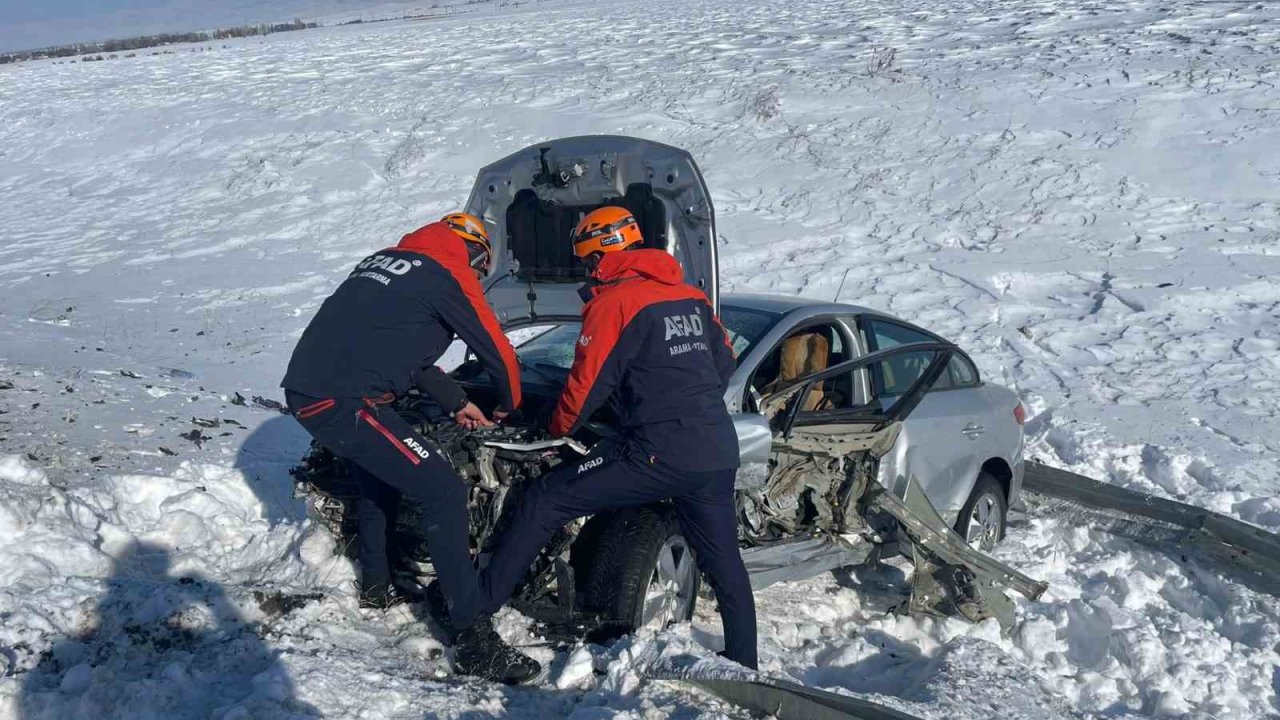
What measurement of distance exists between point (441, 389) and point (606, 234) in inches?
40.0

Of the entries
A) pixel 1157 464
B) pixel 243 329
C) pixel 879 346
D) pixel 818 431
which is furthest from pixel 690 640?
pixel 243 329

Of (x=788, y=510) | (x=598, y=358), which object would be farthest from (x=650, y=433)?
(x=788, y=510)

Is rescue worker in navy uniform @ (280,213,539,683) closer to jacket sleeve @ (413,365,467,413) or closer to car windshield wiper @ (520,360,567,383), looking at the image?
Result: jacket sleeve @ (413,365,467,413)

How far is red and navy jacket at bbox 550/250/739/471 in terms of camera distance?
4262mm

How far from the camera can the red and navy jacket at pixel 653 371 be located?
A: 4.26 metres

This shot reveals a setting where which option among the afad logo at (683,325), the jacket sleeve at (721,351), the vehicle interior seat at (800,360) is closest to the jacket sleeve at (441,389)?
the afad logo at (683,325)

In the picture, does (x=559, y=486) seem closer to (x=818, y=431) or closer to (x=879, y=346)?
(x=818, y=431)

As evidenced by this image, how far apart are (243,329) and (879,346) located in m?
7.79

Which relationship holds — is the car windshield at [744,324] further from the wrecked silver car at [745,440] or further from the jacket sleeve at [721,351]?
the jacket sleeve at [721,351]

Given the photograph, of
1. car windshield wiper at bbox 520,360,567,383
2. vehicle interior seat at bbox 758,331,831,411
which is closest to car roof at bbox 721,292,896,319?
vehicle interior seat at bbox 758,331,831,411

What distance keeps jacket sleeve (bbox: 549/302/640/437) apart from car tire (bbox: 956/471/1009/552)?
2.65 meters

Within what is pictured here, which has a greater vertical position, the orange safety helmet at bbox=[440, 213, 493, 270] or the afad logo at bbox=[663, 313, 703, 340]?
the orange safety helmet at bbox=[440, 213, 493, 270]

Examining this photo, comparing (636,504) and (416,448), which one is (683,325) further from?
(416,448)

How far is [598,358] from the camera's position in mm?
4293
